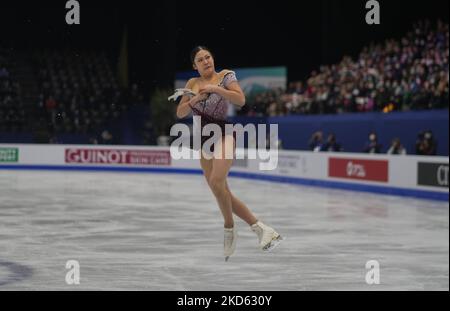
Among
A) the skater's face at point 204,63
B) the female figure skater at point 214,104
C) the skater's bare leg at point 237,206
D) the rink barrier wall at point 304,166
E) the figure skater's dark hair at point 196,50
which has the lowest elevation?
the rink barrier wall at point 304,166

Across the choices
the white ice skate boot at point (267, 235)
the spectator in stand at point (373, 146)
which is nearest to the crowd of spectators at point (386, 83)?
the spectator in stand at point (373, 146)

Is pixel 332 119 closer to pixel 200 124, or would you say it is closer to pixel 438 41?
pixel 438 41

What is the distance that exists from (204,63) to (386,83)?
24.6 m

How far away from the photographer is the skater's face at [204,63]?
245 centimetres

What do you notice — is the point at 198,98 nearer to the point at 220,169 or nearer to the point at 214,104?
the point at 214,104

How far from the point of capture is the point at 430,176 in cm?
2478

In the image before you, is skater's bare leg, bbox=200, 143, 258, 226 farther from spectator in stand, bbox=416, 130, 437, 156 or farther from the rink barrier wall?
spectator in stand, bbox=416, 130, 437, 156

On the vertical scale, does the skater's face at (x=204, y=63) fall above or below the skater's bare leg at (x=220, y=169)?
above

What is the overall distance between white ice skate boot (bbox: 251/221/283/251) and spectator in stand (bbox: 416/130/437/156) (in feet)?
73.5

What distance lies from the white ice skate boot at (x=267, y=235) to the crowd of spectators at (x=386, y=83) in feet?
68.5

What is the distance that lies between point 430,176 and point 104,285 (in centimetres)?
1762

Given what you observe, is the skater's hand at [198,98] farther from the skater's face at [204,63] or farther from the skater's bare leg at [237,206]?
the skater's bare leg at [237,206]

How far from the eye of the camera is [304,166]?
3070 centimetres

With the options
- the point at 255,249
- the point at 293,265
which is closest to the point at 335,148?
the point at 255,249
